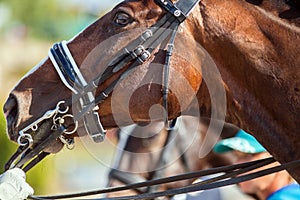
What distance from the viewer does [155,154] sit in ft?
17.2

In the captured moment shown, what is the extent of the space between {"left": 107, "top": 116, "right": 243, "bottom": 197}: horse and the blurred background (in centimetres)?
283

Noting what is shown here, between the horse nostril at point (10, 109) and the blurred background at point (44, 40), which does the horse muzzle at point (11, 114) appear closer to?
the horse nostril at point (10, 109)

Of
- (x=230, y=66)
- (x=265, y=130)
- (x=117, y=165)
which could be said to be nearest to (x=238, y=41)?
(x=230, y=66)

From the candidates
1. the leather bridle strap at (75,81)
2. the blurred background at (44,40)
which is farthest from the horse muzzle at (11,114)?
the blurred background at (44,40)

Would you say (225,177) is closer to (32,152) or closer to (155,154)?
(32,152)

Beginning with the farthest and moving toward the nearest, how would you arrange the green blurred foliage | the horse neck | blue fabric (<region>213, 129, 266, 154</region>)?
the green blurred foliage
blue fabric (<region>213, 129, 266, 154</region>)
the horse neck

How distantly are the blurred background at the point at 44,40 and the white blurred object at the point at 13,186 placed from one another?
15.4 ft

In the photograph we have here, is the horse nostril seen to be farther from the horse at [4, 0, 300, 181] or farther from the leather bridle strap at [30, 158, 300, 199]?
the leather bridle strap at [30, 158, 300, 199]

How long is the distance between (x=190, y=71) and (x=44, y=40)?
2327 cm

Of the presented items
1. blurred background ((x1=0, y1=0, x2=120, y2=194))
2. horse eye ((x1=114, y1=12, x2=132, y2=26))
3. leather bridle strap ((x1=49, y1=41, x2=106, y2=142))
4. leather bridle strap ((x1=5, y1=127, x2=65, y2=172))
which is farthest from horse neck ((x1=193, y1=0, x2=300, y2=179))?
blurred background ((x1=0, y1=0, x2=120, y2=194))

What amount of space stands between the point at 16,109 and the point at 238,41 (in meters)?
1.11

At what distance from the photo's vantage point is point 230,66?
325cm

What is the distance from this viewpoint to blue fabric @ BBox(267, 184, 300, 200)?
4398 mm

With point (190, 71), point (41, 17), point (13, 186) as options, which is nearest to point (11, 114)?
point (13, 186)
